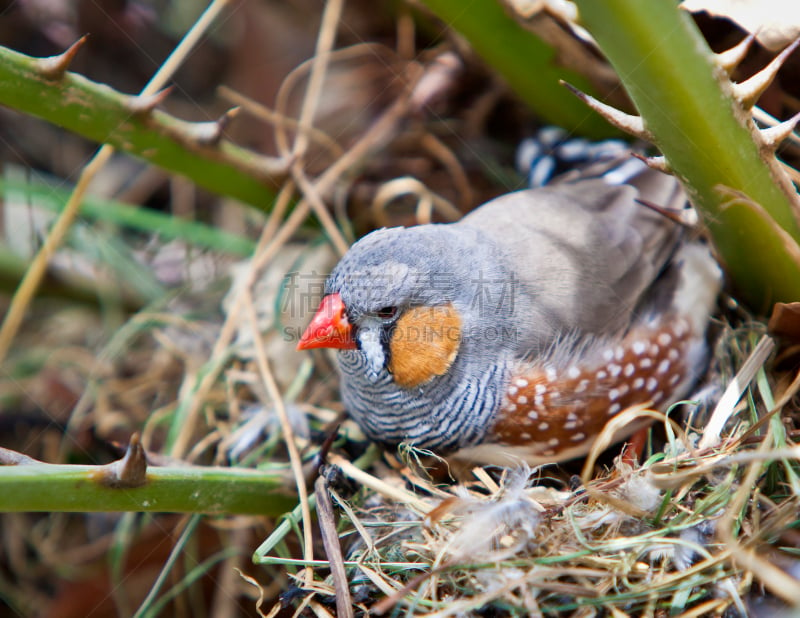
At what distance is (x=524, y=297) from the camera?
1.80m

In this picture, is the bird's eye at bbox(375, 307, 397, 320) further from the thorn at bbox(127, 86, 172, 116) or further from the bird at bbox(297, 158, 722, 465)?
the thorn at bbox(127, 86, 172, 116)

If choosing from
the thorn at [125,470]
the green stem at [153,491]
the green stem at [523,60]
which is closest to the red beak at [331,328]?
the green stem at [153,491]

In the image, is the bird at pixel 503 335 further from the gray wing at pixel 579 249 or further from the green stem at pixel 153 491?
the green stem at pixel 153 491

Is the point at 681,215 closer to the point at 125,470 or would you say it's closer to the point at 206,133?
the point at 206,133

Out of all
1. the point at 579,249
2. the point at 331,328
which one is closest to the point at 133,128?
the point at 331,328

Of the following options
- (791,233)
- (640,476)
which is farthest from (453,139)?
(640,476)

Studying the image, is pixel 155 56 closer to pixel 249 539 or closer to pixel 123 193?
pixel 123 193

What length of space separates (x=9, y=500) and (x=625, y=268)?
4.95ft

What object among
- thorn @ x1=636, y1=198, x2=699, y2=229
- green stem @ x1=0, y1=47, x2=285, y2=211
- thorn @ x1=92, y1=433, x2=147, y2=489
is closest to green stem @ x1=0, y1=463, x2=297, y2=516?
thorn @ x1=92, y1=433, x2=147, y2=489

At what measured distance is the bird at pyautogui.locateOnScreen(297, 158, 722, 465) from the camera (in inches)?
67.9

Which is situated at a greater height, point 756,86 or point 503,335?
point 756,86

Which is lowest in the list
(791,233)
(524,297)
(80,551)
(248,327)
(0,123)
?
(80,551)

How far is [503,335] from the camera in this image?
177cm

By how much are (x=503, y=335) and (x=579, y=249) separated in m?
0.32
